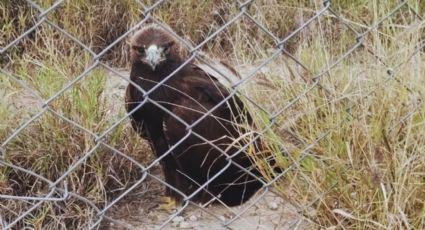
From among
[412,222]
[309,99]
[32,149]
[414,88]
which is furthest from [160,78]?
[412,222]

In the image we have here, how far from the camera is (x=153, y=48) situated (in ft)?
10.9

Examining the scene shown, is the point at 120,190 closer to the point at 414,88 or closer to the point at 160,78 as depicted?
the point at 160,78

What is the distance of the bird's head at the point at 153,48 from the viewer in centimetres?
331

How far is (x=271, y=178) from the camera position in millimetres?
2715

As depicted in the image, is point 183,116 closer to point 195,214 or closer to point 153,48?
point 153,48

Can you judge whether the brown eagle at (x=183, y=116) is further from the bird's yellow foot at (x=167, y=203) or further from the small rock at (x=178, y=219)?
the small rock at (x=178, y=219)

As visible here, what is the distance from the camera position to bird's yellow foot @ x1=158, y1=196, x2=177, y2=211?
343cm

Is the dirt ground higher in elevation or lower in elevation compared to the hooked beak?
lower

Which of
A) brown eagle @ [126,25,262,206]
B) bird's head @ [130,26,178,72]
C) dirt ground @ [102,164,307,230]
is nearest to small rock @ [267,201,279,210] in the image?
dirt ground @ [102,164,307,230]

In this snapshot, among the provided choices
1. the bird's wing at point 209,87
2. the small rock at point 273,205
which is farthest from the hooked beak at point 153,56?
the small rock at point 273,205

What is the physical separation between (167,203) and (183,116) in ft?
1.47

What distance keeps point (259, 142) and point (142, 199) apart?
78cm

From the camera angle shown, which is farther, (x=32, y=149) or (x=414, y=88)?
(x=32, y=149)

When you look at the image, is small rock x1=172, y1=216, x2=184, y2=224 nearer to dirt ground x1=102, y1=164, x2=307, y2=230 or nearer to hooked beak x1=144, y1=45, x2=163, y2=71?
dirt ground x1=102, y1=164, x2=307, y2=230
